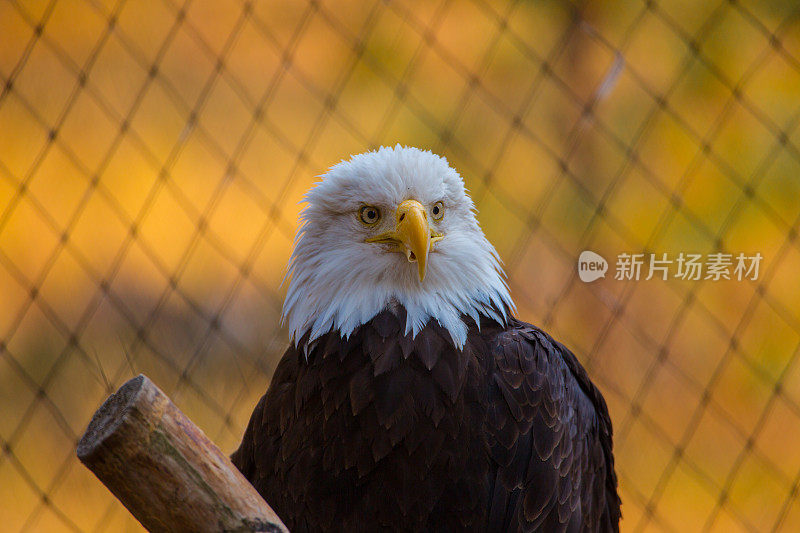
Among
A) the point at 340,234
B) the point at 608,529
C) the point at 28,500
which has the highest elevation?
the point at 340,234

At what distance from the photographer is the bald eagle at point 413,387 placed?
1773mm

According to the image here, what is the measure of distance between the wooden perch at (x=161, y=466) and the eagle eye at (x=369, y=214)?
0.82 metres

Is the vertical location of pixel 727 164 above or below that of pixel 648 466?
above

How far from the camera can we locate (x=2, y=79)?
3092 millimetres

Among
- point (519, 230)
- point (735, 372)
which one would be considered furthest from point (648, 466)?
point (519, 230)

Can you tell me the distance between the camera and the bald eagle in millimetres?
1773

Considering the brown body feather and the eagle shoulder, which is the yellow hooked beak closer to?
the brown body feather

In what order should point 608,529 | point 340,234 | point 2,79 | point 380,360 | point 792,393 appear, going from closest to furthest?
point 380,360
point 340,234
point 608,529
point 2,79
point 792,393

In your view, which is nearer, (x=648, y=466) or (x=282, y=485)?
(x=282, y=485)

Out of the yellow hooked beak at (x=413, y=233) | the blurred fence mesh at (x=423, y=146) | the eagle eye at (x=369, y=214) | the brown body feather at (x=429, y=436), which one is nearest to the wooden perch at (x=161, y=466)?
the brown body feather at (x=429, y=436)

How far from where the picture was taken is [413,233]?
1.78 m

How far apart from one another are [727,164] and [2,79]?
9.66 feet

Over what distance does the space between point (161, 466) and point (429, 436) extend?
0.73m

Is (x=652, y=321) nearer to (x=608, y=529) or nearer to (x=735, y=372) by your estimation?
(x=735, y=372)
